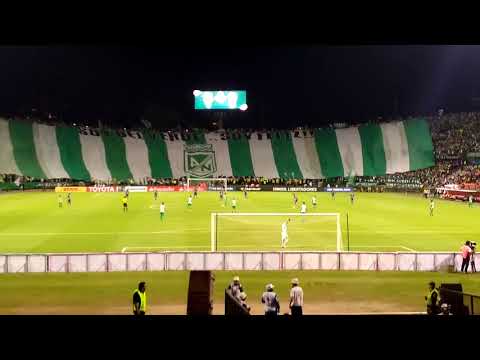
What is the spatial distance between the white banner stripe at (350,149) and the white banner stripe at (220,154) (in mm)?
12006

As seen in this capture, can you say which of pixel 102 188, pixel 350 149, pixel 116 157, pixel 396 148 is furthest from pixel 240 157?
pixel 396 148

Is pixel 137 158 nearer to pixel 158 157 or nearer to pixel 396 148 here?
pixel 158 157

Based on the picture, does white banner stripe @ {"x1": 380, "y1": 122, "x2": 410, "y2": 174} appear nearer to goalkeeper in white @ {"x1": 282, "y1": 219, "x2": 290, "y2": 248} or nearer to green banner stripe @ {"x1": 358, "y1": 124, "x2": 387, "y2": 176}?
green banner stripe @ {"x1": 358, "y1": 124, "x2": 387, "y2": 176}

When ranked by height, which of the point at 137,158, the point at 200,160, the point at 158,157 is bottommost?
the point at 200,160

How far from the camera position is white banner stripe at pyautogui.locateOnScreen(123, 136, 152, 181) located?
5931 cm

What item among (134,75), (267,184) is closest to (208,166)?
(267,184)

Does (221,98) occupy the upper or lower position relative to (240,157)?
upper

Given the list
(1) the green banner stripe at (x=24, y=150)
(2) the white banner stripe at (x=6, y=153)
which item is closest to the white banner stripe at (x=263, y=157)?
(1) the green banner stripe at (x=24, y=150)

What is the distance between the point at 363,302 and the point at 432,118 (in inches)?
1833

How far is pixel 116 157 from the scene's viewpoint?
196 feet

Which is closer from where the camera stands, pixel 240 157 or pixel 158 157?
pixel 158 157

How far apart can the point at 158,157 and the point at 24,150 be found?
13.6m

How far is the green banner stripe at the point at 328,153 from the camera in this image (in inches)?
2279
